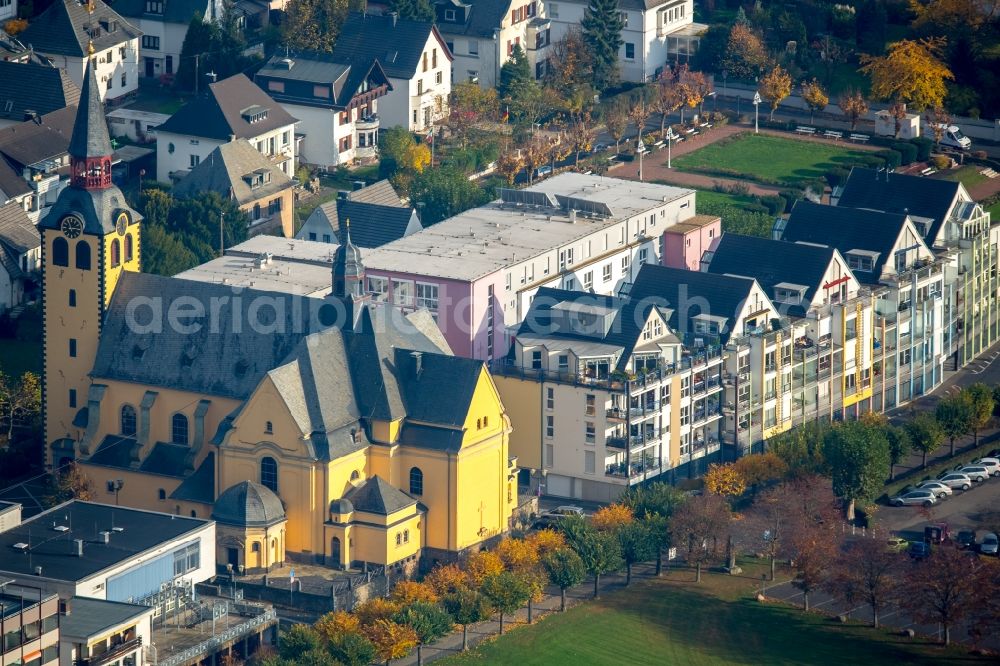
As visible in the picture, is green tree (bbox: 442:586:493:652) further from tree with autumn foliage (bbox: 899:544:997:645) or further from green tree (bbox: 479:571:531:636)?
tree with autumn foliage (bbox: 899:544:997:645)

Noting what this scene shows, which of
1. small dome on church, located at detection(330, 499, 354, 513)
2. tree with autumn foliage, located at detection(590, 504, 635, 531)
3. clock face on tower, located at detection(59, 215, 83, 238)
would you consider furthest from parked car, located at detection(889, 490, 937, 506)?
clock face on tower, located at detection(59, 215, 83, 238)

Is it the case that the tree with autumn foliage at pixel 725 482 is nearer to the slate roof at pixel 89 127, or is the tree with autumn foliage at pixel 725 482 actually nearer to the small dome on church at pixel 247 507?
the small dome on church at pixel 247 507

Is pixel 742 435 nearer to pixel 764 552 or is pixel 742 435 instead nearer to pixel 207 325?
pixel 764 552

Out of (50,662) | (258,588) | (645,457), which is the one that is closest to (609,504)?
(645,457)

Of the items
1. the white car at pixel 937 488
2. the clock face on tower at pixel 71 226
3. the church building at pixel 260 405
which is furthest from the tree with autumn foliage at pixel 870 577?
the clock face on tower at pixel 71 226

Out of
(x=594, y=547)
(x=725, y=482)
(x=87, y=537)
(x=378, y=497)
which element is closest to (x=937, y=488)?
(x=725, y=482)

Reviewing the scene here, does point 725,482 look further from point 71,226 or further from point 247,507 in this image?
point 71,226
